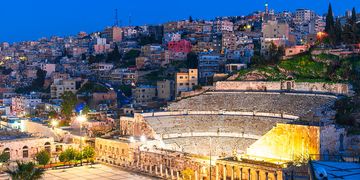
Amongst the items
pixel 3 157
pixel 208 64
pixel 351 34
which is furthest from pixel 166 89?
pixel 3 157

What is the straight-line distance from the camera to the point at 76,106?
6962cm

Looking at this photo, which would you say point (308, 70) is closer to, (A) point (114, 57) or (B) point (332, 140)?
(B) point (332, 140)

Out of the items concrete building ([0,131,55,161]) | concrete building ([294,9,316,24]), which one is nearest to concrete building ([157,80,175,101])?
concrete building ([0,131,55,161])

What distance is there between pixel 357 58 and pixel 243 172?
2293cm

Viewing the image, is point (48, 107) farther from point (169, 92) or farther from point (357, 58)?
point (357, 58)

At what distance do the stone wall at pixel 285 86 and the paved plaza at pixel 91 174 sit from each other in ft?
54.0

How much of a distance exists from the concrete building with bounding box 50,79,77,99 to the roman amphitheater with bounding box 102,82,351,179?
33916mm

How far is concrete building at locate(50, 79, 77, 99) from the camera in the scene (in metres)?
85.8

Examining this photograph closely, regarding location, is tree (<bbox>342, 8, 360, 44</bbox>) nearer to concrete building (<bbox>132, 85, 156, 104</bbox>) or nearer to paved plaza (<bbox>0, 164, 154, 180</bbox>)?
concrete building (<bbox>132, 85, 156, 104</bbox>)

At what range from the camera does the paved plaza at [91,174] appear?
4222cm

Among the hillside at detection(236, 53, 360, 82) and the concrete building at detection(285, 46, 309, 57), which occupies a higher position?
the concrete building at detection(285, 46, 309, 57)

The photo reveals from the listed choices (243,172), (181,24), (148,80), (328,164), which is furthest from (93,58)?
(328,164)

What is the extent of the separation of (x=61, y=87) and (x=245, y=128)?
4740cm

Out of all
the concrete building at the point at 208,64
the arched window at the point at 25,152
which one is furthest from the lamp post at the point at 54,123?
the concrete building at the point at 208,64
